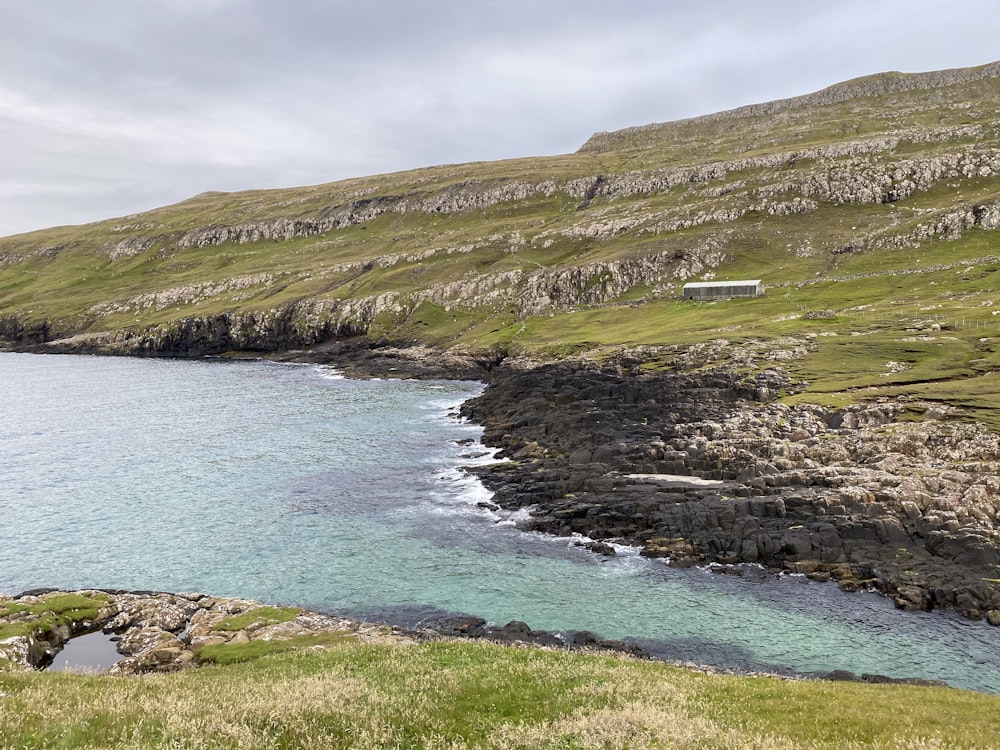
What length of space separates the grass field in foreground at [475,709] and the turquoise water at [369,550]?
1193cm

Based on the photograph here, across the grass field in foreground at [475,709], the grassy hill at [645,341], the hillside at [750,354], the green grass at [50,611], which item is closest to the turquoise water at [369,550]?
the hillside at [750,354]

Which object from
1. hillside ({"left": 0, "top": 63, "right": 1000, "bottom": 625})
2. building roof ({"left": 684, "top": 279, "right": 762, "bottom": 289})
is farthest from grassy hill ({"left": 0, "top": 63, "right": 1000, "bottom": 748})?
building roof ({"left": 684, "top": 279, "right": 762, "bottom": 289})

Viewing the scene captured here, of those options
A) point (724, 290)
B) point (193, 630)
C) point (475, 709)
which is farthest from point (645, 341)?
point (475, 709)

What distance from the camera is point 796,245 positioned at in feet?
540

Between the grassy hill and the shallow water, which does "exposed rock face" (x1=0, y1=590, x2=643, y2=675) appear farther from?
the grassy hill

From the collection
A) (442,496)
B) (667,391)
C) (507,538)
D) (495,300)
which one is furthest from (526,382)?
(495,300)

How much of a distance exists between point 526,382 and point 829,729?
80828mm

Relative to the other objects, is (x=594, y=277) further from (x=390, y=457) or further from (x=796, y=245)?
(x=390, y=457)

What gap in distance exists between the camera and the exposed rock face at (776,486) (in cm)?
4006

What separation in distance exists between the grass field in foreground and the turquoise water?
1193 cm

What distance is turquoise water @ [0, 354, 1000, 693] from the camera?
113 feet

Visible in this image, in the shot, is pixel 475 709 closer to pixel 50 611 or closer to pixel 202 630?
pixel 202 630

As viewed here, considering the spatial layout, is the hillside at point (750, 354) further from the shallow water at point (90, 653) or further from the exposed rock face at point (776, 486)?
the shallow water at point (90, 653)

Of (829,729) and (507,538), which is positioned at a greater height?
(829,729)
